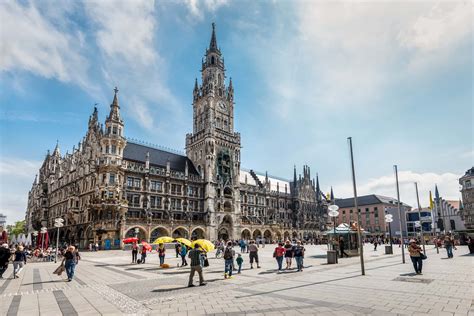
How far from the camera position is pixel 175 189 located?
60719 millimetres

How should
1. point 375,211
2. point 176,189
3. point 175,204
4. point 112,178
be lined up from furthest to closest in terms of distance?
point 375,211 < point 176,189 < point 175,204 < point 112,178

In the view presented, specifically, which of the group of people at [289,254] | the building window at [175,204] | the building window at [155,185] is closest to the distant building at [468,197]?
the building window at [175,204]

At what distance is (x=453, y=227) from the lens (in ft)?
286

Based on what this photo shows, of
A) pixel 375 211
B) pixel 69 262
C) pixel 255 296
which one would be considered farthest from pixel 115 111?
pixel 375 211

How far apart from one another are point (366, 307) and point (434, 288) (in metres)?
4.57

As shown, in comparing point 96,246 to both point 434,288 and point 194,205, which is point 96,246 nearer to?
point 194,205

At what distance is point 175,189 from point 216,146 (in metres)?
14.3

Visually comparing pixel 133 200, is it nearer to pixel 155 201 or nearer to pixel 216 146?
pixel 155 201

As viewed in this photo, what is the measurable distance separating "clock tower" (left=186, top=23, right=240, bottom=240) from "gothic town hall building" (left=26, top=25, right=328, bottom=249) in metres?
0.23

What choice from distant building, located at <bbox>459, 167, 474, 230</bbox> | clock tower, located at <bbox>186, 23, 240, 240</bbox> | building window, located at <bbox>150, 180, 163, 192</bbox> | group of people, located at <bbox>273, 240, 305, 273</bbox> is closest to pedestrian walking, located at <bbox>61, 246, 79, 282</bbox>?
group of people, located at <bbox>273, 240, 305, 273</bbox>

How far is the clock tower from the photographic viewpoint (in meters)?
64.6

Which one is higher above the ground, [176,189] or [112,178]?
[112,178]

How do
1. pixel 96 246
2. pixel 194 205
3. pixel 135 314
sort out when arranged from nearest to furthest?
pixel 135 314, pixel 96 246, pixel 194 205

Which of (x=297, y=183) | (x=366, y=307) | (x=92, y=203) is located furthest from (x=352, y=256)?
(x=297, y=183)
